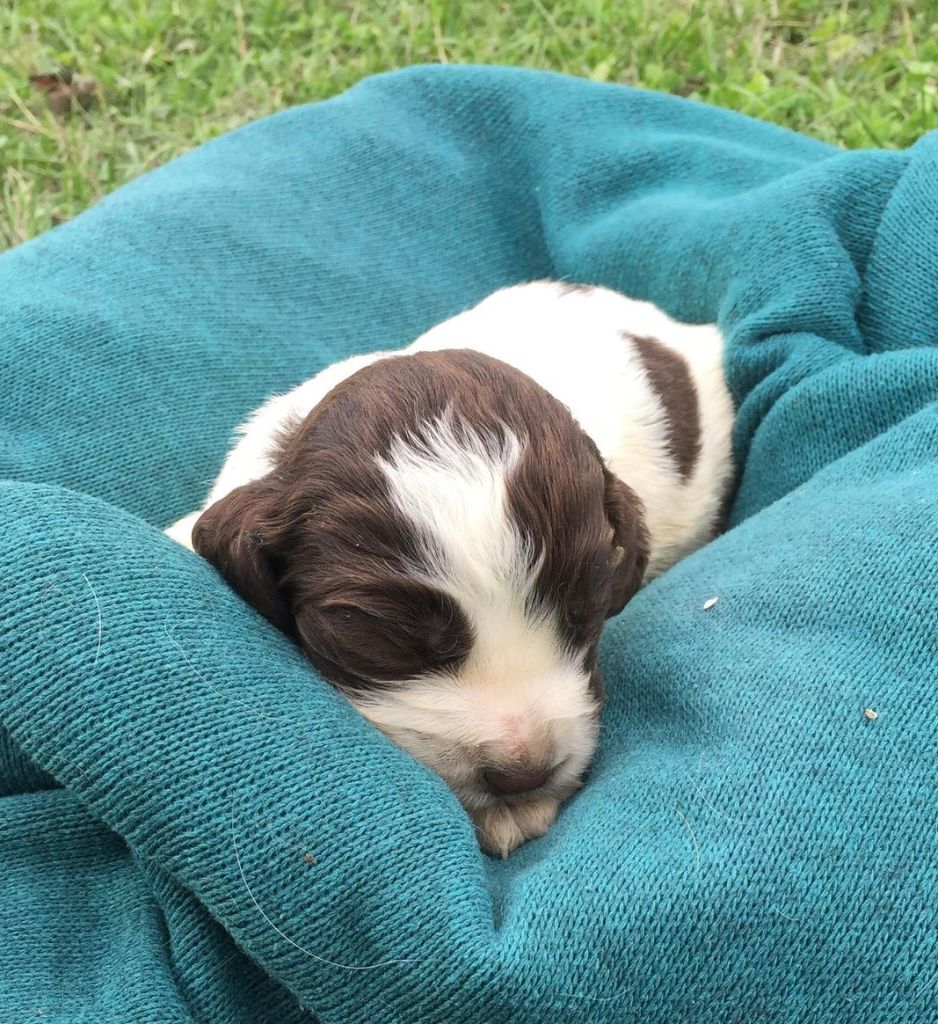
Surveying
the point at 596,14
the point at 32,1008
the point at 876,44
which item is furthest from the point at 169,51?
the point at 32,1008

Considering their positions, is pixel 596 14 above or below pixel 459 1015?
above

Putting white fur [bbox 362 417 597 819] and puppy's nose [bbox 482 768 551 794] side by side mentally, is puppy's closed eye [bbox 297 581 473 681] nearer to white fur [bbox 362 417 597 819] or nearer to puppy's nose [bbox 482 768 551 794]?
white fur [bbox 362 417 597 819]

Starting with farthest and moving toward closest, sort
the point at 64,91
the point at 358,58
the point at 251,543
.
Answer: the point at 358,58, the point at 64,91, the point at 251,543

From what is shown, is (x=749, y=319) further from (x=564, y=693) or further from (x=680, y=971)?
(x=680, y=971)

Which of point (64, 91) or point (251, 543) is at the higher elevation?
point (64, 91)

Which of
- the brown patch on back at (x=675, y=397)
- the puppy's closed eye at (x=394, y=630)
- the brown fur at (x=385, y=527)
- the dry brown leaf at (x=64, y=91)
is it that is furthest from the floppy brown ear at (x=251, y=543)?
the dry brown leaf at (x=64, y=91)

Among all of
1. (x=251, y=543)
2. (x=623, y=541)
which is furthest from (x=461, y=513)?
(x=623, y=541)

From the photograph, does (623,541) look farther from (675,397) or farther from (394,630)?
(675,397)
